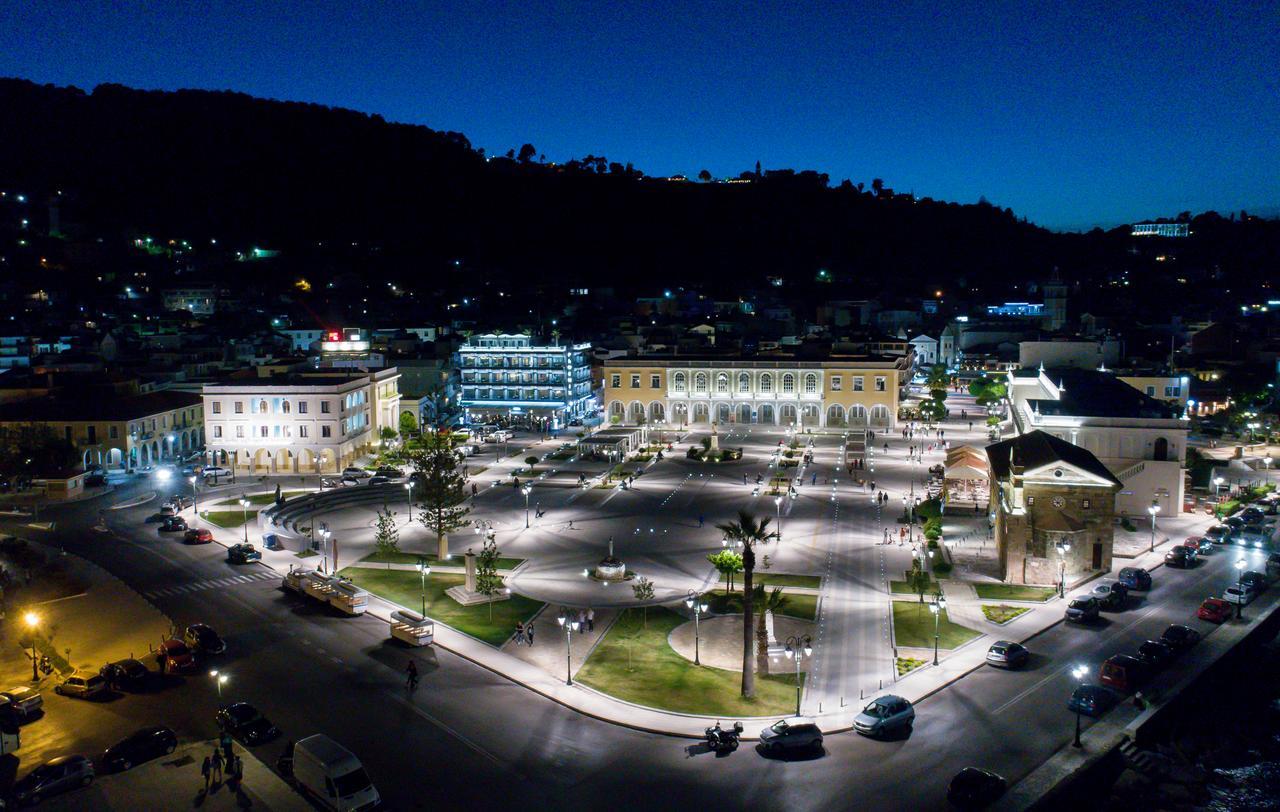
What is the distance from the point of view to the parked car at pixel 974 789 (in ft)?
64.7

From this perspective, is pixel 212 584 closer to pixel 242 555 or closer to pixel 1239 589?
pixel 242 555

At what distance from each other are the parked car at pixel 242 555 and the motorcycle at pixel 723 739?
24999 millimetres

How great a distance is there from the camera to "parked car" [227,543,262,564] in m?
39.6

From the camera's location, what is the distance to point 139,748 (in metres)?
22.0

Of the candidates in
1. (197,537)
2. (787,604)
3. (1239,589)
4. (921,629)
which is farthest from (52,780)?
(1239,589)

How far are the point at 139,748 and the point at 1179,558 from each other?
37393 mm

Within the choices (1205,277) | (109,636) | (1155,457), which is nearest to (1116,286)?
(1205,277)

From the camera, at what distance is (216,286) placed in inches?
5310

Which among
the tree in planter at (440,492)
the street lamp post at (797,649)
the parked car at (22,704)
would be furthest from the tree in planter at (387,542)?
the street lamp post at (797,649)

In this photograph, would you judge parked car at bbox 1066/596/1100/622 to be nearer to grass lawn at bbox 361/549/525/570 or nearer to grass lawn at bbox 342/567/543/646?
grass lawn at bbox 342/567/543/646

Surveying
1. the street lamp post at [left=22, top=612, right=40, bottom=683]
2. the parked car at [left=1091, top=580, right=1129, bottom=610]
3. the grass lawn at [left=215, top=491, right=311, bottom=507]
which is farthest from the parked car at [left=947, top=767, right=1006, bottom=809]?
the grass lawn at [left=215, top=491, right=311, bottom=507]

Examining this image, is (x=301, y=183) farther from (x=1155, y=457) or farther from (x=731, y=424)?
(x=1155, y=457)

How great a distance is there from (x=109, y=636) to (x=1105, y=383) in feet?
177

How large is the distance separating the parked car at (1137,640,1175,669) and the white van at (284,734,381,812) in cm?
2222
